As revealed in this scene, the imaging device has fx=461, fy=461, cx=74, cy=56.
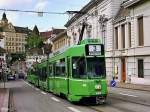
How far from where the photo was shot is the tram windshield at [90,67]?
72.0 ft

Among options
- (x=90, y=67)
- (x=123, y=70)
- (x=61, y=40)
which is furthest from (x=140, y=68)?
(x=61, y=40)

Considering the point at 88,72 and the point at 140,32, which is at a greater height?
the point at 140,32

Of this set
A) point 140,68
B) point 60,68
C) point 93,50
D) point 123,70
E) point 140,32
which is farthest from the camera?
point 123,70

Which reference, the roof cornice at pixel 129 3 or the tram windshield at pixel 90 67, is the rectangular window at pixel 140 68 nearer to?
the roof cornice at pixel 129 3

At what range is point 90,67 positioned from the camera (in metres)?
22.0

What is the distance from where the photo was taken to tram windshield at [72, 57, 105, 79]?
22.0m

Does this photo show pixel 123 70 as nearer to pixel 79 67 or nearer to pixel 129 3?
pixel 129 3

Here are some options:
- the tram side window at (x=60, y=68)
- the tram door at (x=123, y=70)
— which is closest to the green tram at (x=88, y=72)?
the tram side window at (x=60, y=68)

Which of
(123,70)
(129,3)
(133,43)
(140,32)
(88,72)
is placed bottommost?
→ (88,72)

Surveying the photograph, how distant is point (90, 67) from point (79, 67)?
572mm

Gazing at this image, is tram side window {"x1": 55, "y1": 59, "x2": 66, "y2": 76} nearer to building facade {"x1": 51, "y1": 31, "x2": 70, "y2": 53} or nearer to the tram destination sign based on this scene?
the tram destination sign

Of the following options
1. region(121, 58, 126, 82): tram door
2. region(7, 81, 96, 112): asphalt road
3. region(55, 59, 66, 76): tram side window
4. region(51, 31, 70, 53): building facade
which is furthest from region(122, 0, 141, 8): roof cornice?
region(51, 31, 70, 53): building facade

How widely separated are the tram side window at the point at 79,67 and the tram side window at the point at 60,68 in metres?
2.41

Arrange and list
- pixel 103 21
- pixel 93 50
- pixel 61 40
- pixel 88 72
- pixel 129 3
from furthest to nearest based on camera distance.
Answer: pixel 61 40, pixel 103 21, pixel 129 3, pixel 93 50, pixel 88 72
